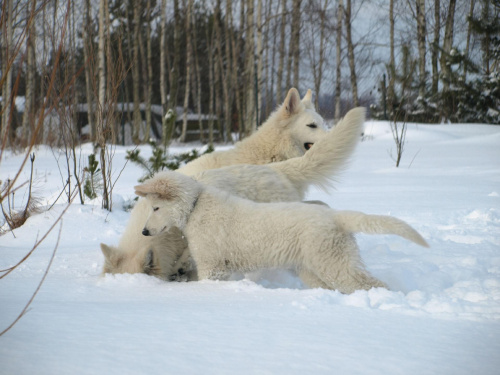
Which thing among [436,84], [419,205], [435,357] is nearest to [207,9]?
[436,84]

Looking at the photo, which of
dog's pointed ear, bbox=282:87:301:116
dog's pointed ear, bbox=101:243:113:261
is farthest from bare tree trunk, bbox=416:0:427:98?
dog's pointed ear, bbox=101:243:113:261

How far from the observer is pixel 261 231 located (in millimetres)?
3260

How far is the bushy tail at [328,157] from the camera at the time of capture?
13.1 ft

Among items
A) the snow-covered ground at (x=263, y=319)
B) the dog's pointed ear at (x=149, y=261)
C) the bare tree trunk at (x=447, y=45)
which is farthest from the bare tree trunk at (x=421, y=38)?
the dog's pointed ear at (x=149, y=261)

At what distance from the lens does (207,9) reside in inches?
1072

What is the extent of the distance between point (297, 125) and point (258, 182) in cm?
122

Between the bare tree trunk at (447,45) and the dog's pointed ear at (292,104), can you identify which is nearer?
the dog's pointed ear at (292,104)

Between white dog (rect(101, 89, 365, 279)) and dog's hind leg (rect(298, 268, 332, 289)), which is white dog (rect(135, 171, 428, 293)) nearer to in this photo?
dog's hind leg (rect(298, 268, 332, 289))

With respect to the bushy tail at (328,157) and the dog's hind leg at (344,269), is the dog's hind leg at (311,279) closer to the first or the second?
the dog's hind leg at (344,269)

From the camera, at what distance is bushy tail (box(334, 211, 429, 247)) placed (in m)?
2.84

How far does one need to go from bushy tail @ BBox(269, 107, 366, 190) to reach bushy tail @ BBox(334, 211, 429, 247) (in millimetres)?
1028

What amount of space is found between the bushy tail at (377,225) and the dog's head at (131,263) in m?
1.28

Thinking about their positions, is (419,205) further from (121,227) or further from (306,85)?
(306,85)

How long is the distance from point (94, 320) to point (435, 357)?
55.1 inches
